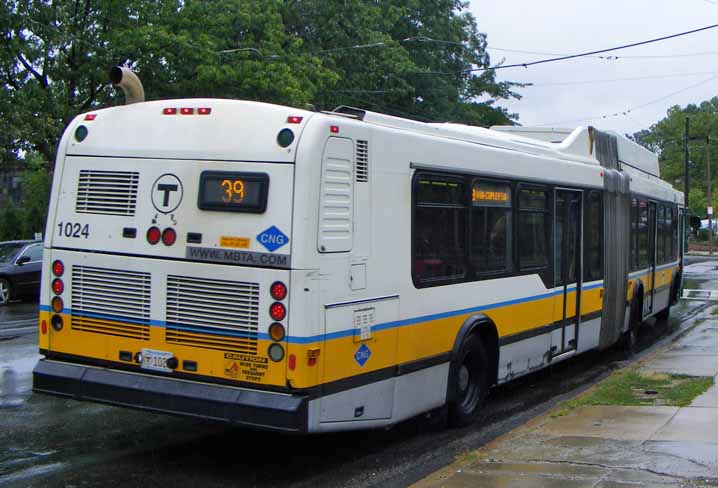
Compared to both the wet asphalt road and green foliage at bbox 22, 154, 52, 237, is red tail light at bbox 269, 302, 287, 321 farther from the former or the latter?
green foliage at bbox 22, 154, 52, 237

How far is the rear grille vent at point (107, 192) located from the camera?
6.97m

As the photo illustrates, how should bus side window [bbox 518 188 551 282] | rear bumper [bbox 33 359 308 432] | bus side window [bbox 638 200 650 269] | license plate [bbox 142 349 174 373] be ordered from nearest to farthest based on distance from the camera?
rear bumper [bbox 33 359 308 432]
license plate [bbox 142 349 174 373]
bus side window [bbox 518 188 551 282]
bus side window [bbox 638 200 650 269]

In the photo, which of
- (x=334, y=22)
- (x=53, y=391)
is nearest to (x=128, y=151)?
(x=53, y=391)

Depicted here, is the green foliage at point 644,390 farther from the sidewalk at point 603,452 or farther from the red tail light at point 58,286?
the red tail light at point 58,286

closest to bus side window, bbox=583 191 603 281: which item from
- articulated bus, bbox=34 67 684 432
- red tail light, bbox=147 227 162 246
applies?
articulated bus, bbox=34 67 684 432

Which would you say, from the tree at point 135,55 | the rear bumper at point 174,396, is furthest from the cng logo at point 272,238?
the tree at point 135,55

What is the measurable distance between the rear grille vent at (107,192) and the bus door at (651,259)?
10674 millimetres

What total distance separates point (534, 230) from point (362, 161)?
150 inches

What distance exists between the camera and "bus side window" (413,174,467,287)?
25.2 ft

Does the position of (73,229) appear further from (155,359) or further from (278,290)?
(278,290)

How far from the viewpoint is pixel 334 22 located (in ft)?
104

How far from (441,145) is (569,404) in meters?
3.29

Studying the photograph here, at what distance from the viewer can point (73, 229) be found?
719 centimetres

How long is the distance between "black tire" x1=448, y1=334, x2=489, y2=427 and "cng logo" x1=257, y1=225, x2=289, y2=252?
270 centimetres
